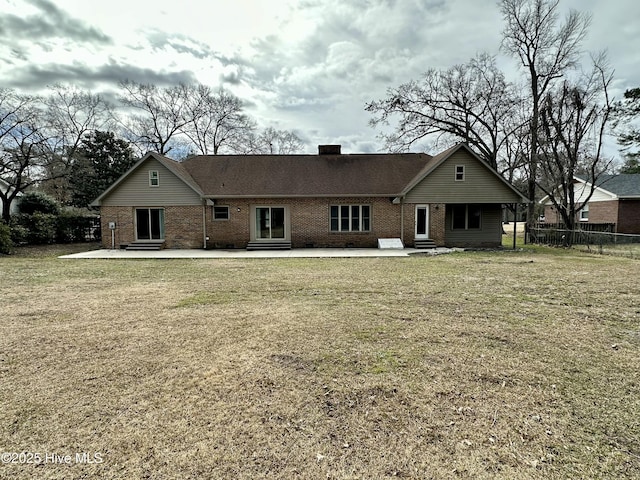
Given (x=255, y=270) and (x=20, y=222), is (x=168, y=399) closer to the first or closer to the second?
(x=255, y=270)

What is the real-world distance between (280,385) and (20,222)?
73.0 ft

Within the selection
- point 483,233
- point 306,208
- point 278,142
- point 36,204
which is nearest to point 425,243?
point 483,233

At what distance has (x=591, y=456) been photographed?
8.48ft

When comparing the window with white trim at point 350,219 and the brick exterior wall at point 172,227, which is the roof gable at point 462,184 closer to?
the window with white trim at point 350,219

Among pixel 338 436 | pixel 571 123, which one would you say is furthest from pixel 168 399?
pixel 571 123

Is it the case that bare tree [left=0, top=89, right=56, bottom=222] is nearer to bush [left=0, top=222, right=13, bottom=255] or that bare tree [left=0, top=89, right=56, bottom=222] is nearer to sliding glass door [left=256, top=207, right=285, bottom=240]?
bush [left=0, top=222, right=13, bottom=255]

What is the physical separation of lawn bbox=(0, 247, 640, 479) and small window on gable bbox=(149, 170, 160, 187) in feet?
38.7

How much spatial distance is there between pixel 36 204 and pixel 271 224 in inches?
689

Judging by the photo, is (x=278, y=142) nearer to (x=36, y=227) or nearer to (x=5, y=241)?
(x=36, y=227)

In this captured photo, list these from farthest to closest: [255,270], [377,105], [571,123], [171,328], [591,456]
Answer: [377,105] < [571,123] < [255,270] < [171,328] < [591,456]

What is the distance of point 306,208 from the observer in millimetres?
19031

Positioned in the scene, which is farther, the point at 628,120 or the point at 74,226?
the point at 74,226

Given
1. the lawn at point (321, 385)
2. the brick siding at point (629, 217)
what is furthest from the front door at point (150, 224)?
the brick siding at point (629, 217)

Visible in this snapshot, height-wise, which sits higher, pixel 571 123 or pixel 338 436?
pixel 571 123
